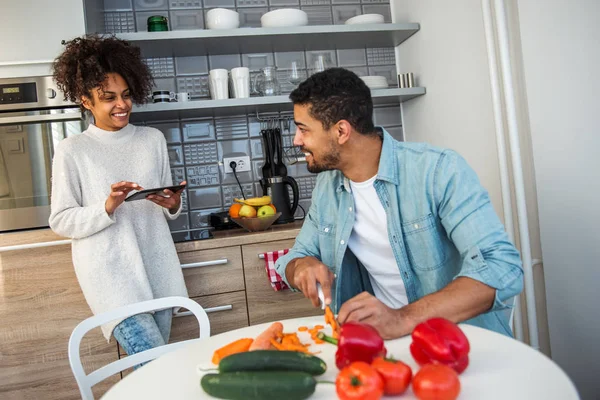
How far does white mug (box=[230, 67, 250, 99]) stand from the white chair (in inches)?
57.8

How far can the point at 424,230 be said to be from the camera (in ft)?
4.98

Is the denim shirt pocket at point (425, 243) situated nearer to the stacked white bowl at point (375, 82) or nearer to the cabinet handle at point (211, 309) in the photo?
the cabinet handle at point (211, 309)

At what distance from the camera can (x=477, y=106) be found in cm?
248

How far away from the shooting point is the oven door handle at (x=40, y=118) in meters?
2.46

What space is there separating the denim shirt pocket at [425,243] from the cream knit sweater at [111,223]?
103 cm

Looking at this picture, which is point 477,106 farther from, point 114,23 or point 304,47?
point 114,23

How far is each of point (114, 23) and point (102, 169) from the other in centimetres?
135

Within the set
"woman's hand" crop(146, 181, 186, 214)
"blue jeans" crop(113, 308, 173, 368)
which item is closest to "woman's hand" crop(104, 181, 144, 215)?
"woman's hand" crop(146, 181, 186, 214)

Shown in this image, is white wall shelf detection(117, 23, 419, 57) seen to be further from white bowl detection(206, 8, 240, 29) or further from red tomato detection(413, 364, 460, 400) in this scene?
red tomato detection(413, 364, 460, 400)

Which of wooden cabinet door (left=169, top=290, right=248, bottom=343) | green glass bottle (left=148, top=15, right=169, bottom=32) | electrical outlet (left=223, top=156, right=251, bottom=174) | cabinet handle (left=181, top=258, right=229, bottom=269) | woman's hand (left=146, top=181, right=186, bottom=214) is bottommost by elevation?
wooden cabinet door (left=169, top=290, right=248, bottom=343)

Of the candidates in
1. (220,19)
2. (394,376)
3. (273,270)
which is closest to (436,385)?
(394,376)

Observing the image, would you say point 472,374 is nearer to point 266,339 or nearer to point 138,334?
point 266,339

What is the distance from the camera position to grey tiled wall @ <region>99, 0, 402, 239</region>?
313 cm

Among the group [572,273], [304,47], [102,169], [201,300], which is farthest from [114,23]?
[572,273]
